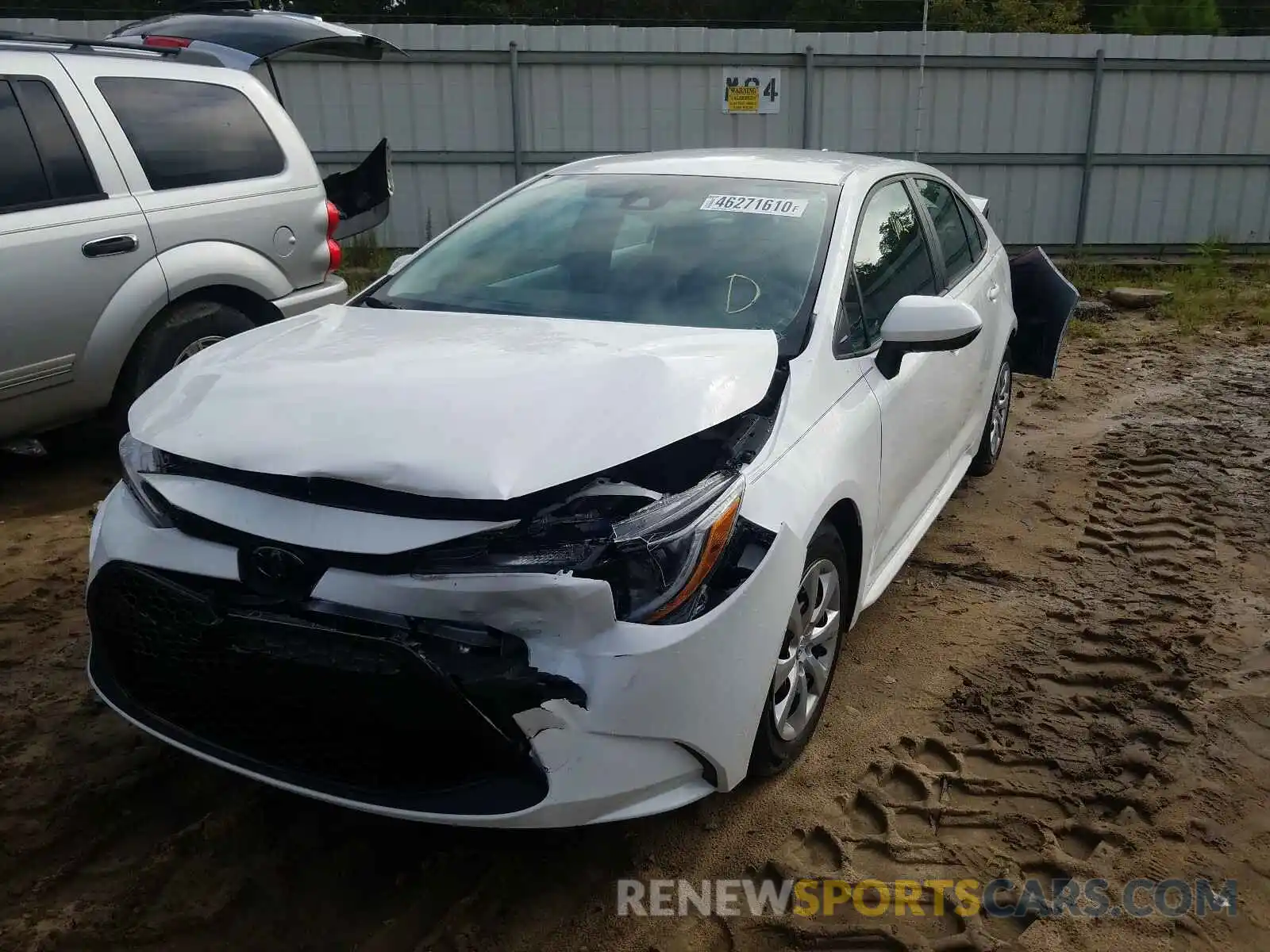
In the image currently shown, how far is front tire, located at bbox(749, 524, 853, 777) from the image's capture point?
262 cm

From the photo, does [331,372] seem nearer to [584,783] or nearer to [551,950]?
[584,783]

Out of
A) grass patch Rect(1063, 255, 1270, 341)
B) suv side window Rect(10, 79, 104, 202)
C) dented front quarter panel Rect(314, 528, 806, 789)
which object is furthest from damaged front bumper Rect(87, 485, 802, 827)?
grass patch Rect(1063, 255, 1270, 341)

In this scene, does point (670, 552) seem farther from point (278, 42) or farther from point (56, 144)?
point (278, 42)

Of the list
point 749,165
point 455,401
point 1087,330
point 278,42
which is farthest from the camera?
point 1087,330

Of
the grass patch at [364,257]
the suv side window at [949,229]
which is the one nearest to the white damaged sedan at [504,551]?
the suv side window at [949,229]

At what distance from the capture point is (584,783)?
2109mm

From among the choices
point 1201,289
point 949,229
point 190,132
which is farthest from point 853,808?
point 1201,289

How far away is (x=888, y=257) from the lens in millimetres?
3609

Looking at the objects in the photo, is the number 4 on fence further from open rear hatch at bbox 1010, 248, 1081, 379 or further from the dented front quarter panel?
the dented front quarter panel

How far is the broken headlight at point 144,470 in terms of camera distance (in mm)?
2367

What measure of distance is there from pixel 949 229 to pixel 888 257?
0.97 metres

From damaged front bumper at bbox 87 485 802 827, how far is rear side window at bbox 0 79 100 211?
9.18 ft

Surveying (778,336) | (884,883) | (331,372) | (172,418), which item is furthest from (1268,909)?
(172,418)

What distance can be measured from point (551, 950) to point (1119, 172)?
11.2 meters
